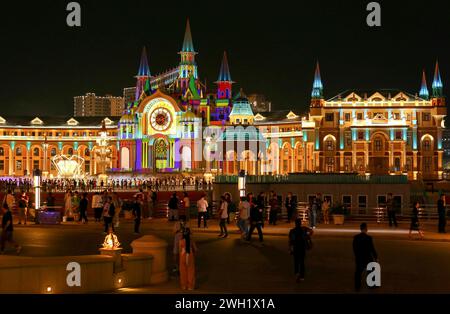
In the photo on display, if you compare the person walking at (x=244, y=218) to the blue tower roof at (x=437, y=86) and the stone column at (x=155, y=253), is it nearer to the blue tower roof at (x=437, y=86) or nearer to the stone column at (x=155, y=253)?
the stone column at (x=155, y=253)

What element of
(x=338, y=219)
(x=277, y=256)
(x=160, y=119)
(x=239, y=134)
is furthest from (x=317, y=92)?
(x=277, y=256)

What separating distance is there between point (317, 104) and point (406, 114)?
453 inches

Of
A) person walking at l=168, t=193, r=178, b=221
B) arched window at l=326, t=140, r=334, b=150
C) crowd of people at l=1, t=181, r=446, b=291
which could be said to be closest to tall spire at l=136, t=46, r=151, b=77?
arched window at l=326, t=140, r=334, b=150

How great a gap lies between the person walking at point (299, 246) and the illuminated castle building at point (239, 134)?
211 feet

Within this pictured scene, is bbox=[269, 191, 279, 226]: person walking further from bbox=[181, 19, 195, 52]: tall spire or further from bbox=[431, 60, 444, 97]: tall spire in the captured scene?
bbox=[181, 19, 195, 52]: tall spire

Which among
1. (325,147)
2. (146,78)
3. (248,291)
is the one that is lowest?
(248,291)

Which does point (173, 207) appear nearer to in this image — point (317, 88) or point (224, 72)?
point (317, 88)

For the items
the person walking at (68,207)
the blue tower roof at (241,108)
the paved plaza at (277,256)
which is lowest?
the paved plaza at (277,256)

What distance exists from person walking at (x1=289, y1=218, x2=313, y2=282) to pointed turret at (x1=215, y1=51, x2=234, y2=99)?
105m

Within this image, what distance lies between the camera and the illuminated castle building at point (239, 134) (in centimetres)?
9306

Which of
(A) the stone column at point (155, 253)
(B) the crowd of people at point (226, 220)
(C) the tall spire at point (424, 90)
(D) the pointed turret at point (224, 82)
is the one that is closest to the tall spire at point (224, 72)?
(D) the pointed turret at point (224, 82)
